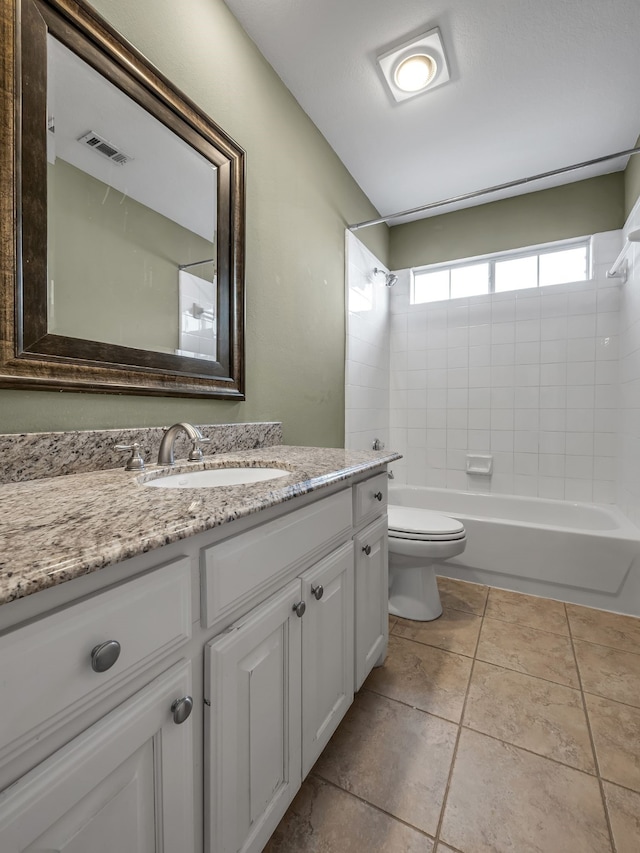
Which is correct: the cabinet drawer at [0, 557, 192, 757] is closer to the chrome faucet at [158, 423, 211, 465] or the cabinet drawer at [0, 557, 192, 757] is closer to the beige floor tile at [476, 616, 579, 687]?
the chrome faucet at [158, 423, 211, 465]

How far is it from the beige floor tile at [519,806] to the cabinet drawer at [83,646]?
36.7 inches

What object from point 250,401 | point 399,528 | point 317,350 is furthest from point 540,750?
point 317,350

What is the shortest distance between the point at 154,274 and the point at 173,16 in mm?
849

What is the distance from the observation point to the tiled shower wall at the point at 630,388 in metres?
2.08

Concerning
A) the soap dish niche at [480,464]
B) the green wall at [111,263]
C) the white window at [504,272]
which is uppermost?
the white window at [504,272]

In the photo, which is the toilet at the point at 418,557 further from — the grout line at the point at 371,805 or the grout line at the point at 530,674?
the grout line at the point at 371,805

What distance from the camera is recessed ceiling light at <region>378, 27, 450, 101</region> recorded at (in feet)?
5.19

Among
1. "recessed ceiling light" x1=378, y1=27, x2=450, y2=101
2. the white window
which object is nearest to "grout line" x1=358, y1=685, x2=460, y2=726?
"recessed ceiling light" x1=378, y1=27, x2=450, y2=101

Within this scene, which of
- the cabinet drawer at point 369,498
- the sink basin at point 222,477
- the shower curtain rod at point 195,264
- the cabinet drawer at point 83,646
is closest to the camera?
the cabinet drawer at point 83,646

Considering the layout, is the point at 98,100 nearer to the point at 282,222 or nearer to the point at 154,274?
the point at 154,274

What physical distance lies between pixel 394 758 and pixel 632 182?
3.06 metres

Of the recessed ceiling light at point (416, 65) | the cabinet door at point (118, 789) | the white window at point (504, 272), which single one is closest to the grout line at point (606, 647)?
the cabinet door at point (118, 789)

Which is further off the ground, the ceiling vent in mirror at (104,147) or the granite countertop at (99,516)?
the ceiling vent in mirror at (104,147)

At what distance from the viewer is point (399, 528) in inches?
73.1
